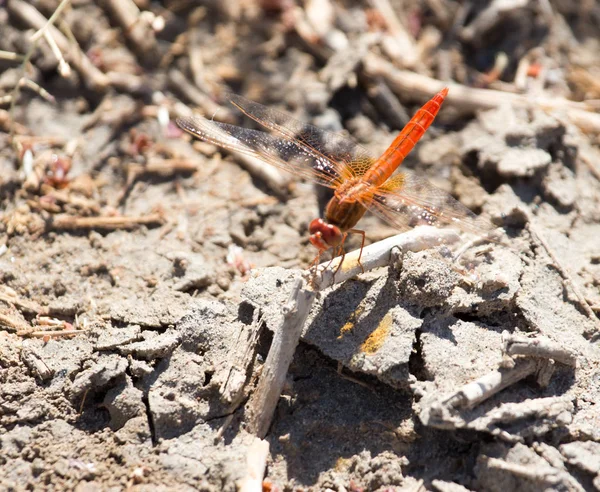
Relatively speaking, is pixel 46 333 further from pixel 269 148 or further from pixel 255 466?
pixel 269 148

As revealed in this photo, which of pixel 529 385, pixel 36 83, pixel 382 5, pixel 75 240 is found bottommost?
pixel 75 240

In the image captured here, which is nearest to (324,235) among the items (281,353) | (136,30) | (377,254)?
(377,254)

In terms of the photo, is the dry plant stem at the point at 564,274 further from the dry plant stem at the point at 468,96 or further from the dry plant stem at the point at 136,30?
the dry plant stem at the point at 136,30

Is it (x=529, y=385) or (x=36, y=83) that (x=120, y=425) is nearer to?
(x=529, y=385)

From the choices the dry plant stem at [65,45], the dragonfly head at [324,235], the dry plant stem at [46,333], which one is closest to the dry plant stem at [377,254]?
the dragonfly head at [324,235]

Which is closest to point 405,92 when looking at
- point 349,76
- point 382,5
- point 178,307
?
point 349,76
